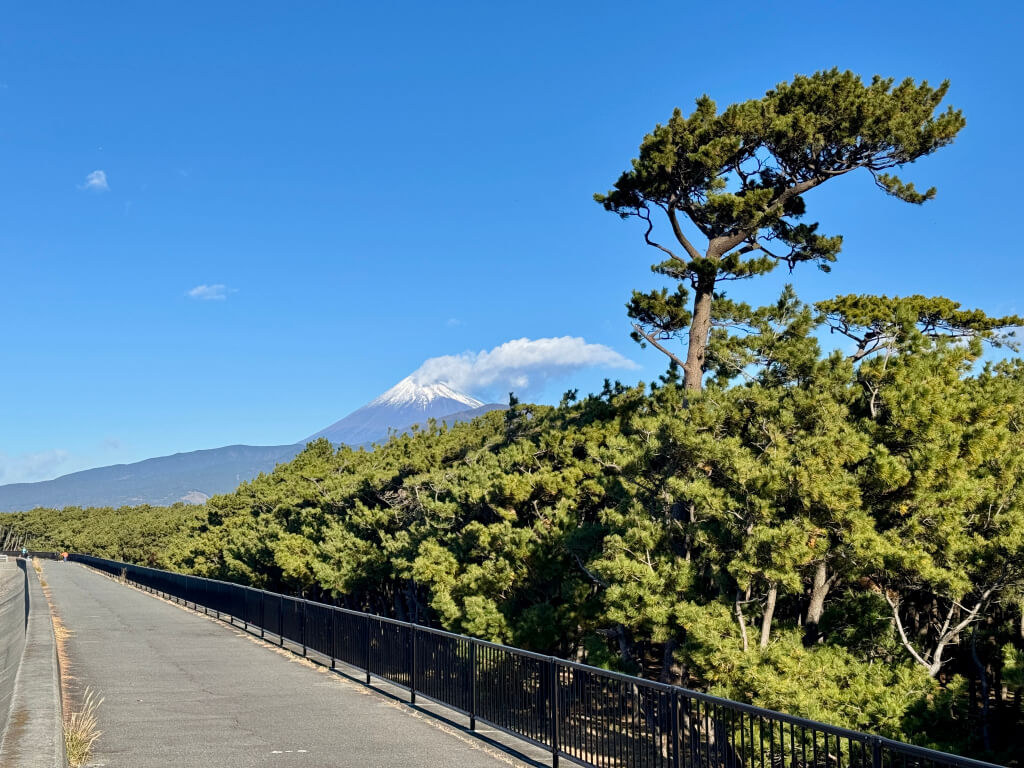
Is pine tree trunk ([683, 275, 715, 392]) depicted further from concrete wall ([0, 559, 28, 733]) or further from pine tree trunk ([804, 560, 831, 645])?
concrete wall ([0, 559, 28, 733])

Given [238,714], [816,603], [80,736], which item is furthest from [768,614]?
[80,736]

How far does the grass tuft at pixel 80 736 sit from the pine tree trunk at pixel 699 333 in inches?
742

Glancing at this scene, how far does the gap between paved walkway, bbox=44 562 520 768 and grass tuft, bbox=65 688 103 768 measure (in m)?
0.13

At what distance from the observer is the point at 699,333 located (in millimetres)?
27406

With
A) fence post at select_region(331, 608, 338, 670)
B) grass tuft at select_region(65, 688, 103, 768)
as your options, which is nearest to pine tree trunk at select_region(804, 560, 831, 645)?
fence post at select_region(331, 608, 338, 670)

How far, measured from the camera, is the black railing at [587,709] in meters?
6.36

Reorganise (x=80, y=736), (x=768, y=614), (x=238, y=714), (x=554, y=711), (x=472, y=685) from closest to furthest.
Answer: (x=554, y=711) < (x=80, y=736) < (x=472, y=685) < (x=238, y=714) < (x=768, y=614)

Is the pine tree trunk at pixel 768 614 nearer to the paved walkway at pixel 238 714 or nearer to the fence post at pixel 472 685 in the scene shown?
the paved walkway at pixel 238 714

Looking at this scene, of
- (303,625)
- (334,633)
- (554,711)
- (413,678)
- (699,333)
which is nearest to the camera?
(554,711)

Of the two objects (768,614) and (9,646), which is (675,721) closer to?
(9,646)

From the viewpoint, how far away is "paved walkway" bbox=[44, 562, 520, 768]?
9.47 metres

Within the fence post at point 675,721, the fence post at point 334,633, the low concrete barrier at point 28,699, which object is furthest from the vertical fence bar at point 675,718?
the fence post at point 334,633

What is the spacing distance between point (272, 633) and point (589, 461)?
37.6 feet

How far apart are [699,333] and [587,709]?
1957 centimetres
